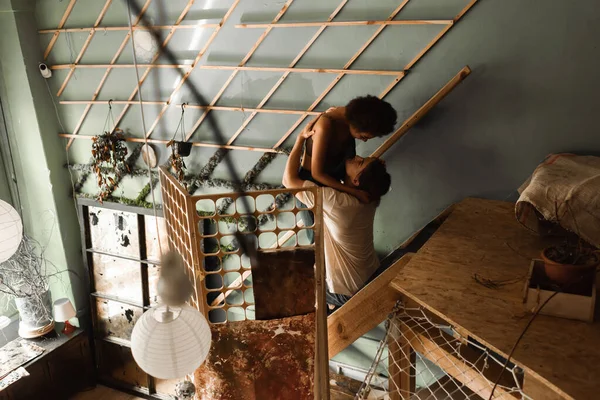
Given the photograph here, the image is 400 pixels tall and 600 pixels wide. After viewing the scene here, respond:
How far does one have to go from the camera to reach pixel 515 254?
2002mm

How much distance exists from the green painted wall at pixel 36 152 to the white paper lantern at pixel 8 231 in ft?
2.60

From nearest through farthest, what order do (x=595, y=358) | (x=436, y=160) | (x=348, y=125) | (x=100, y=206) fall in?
1. (x=595, y=358)
2. (x=348, y=125)
3. (x=436, y=160)
4. (x=100, y=206)

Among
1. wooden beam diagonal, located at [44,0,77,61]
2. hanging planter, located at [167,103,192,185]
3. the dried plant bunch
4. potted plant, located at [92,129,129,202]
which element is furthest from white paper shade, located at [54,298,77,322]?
wooden beam diagonal, located at [44,0,77,61]

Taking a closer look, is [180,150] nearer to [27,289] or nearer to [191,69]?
[191,69]

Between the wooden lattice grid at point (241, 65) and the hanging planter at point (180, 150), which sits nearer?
the wooden lattice grid at point (241, 65)

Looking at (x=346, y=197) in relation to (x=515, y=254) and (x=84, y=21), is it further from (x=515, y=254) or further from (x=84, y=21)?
(x=84, y=21)

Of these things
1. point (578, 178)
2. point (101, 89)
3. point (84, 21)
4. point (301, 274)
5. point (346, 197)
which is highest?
point (84, 21)

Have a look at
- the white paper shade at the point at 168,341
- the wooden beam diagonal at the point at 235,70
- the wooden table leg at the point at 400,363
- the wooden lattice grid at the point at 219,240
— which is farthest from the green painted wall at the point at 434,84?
the white paper shade at the point at 168,341

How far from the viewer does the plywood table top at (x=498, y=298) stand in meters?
1.41

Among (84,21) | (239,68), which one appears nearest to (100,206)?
(84,21)

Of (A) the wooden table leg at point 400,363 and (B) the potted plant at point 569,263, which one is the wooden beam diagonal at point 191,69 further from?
(B) the potted plant at point 569,263

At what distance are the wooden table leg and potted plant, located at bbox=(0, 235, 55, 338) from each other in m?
3.22

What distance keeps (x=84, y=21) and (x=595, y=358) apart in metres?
3.73

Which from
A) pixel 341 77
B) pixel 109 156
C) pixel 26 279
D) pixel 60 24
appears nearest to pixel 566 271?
pixel 341 77
